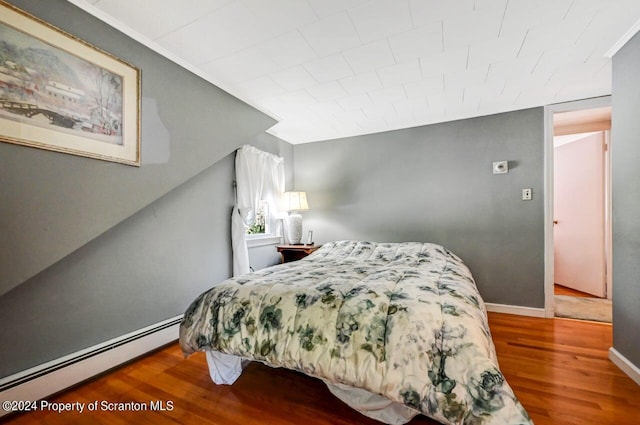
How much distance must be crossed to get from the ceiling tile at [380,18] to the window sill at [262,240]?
2.33 meters

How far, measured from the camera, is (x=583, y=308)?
2.93 m

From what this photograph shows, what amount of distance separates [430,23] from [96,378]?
3.06 metres

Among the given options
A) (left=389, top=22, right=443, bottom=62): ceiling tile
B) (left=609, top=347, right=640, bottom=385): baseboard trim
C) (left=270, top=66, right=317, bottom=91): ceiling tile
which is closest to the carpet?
(left=609, top=347, right=640, bottom=385): baseboard trim

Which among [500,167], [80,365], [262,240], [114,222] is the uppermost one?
[500,167]

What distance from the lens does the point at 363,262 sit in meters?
2.30

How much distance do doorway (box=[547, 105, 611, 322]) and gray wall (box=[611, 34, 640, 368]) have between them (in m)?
1.03

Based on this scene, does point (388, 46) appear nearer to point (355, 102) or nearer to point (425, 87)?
point (425, 87)

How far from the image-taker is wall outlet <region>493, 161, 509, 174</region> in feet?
9.44

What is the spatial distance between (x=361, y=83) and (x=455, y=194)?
172 centimetres

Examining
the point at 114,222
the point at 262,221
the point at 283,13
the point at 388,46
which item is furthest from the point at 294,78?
the point at 262,221

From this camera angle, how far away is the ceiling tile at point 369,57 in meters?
1.80

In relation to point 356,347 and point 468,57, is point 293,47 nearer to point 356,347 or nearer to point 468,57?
point 468,57

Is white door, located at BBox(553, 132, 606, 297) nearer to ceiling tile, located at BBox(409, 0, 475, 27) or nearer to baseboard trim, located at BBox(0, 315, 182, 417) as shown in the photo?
ceiling tile, located at BBox(409, 0, 475, 27)

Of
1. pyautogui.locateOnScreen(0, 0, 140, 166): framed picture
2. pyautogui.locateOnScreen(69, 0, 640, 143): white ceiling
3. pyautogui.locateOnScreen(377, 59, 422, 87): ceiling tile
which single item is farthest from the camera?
pyautogui.locateOnScreen(377, 59, 422, 87): ceiling tile
